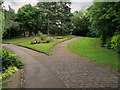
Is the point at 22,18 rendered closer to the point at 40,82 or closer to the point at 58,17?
the point at 58,17

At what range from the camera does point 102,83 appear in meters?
2.84

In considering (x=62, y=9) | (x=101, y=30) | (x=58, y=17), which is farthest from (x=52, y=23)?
(x=101, y=30)

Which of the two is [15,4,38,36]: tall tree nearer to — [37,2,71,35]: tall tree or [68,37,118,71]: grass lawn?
[37,2,71,35]: tall tree

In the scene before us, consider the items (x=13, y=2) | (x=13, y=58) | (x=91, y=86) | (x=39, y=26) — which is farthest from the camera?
(x=39, y=26)

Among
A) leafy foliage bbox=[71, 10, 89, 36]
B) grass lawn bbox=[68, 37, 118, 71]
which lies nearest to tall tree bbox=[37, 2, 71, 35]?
leafy foliage bbox=[71, 10, 89, 36]

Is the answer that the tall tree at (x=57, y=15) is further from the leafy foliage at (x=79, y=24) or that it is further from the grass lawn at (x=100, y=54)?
the grass lawn at (x=100, y=54)

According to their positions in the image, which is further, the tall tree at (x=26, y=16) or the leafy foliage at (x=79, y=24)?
the leafy foliage at (x=79, y=24)

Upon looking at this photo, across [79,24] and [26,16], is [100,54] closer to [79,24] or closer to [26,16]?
[79,24]

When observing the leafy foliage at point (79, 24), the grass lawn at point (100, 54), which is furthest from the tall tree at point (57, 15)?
the grass lawn at point (100, 54)

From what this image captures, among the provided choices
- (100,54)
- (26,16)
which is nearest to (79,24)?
(26,16)

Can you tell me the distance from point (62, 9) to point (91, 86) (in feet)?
64.5

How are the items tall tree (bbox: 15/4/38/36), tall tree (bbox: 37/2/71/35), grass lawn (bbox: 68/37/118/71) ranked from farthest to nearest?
1. tall tree (bbox: 15/4/38/36)
2. tall tree (bbox: 37/2/71/35)
3. grass lawn (bbox: 68/37/118/71)

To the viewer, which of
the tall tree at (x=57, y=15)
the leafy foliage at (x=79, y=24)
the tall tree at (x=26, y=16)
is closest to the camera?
the tall tree at (x=57, y=15)

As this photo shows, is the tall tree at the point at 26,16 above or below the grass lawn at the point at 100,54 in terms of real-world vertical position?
above
